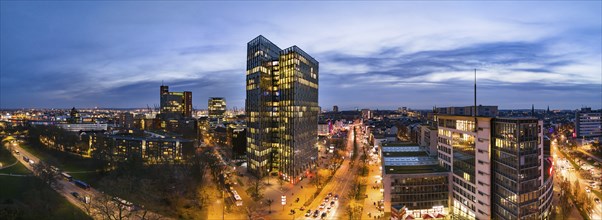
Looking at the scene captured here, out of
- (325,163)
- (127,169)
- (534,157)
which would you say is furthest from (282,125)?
(534,157)

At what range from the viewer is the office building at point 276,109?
76.1m

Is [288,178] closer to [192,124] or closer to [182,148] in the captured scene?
[182,148]

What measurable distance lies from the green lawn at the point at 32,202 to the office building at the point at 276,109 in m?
36.9

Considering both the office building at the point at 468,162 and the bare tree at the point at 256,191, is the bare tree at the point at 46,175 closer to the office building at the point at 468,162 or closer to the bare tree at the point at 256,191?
the bare tree at the point at 256,191

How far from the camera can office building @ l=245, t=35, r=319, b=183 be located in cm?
7606

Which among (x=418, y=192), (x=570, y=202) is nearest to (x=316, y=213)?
(x=418, y=192)

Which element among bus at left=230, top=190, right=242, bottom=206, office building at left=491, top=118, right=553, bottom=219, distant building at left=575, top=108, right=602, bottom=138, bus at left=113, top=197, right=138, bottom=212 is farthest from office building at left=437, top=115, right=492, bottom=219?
distant building at left=575, top=108, right=602, bottom=138

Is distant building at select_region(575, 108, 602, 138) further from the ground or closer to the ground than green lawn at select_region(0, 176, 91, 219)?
further from the ground

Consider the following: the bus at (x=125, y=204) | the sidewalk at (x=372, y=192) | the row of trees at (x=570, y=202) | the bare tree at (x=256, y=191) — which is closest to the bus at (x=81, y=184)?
the bus at (x=125, y=204)

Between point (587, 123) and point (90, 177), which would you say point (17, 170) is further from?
point (587, 123)

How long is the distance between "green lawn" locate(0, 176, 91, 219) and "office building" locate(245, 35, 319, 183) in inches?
1454

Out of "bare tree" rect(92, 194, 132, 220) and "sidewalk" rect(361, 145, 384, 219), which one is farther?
"sidewalk" rect(361, 145, 384, 219)

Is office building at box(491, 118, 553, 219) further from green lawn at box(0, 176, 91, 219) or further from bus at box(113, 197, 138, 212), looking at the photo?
green lawn at box(0, 176, 91, 219)

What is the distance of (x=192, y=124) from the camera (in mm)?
168750
